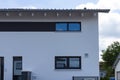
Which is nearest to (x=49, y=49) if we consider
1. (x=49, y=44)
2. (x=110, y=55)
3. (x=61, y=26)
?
(x=49, y=44)

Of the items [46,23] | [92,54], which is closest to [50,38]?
[46,23]

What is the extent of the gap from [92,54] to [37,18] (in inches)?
157

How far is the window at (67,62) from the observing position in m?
23.5

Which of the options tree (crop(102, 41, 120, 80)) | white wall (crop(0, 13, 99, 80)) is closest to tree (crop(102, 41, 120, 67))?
tree (crop(102, 41, 120, 80))

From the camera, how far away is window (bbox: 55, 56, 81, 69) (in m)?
23.5

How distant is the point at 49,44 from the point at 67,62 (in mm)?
1541

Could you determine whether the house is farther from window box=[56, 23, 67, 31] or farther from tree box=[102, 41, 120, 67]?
tree box=[102, 41, 120, 67]

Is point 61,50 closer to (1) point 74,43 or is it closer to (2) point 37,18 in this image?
(1) point 74,43

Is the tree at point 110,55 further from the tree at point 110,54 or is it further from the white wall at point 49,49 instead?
the white wall at point 49,49

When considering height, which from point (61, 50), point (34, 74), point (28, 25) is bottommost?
point (34, 74)

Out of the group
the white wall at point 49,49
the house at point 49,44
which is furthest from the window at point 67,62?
the white wall at point 49,49

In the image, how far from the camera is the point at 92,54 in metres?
23.5

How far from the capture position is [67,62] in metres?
23.5

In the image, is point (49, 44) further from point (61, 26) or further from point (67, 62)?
point (67, 62)
